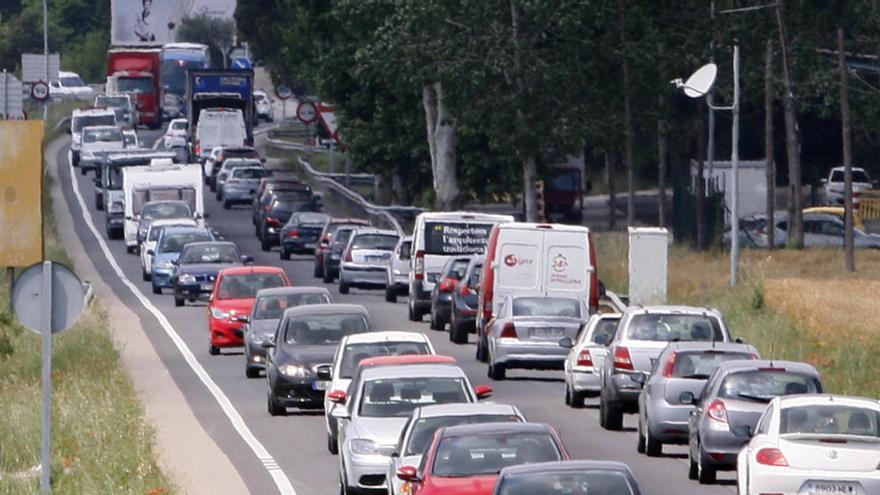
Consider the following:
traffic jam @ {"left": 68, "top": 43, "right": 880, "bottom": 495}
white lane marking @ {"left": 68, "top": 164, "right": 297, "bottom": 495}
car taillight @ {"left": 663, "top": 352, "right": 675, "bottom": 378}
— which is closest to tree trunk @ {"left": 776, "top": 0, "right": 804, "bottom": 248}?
traffic jam @ {"left": 68, "top": 43, "right": 880, "bottom": 495}

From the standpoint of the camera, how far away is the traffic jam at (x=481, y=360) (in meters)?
17.8

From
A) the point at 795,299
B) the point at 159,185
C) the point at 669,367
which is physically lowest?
the point at 795,299

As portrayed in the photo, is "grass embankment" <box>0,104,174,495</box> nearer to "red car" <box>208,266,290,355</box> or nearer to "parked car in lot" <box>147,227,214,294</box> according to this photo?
"red car" <box>208,266,290,355</box>

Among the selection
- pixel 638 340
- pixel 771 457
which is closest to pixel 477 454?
pixel 771 457

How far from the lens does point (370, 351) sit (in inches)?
1027

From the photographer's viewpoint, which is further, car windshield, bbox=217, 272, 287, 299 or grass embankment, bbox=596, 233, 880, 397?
car windshield, bbox=217, 272, 287, 299

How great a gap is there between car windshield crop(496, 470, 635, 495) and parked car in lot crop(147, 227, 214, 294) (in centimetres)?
3687

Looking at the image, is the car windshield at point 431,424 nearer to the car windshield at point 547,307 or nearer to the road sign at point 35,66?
the car windshield at point 547,307

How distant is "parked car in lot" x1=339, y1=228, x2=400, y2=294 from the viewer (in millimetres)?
49500

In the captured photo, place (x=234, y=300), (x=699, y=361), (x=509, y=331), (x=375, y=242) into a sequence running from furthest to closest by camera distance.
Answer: (x=375, y=242)
(x=234, y=300)
(x=509, y=331)
(x=699, y=361)

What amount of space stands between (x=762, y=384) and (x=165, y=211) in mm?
38531

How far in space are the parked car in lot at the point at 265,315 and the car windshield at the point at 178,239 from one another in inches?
654

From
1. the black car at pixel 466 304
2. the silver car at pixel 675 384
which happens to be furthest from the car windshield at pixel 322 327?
the black car at pixel 466 304

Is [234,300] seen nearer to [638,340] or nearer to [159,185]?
[638,340]
